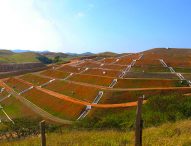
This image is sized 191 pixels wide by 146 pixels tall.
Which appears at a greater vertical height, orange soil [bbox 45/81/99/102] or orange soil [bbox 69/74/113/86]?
orange soil [bbox 69/74/113/86]

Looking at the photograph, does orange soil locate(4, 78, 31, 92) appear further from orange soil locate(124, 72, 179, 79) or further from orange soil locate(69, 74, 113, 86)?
orange soil locate(124, 72, 179, 79)

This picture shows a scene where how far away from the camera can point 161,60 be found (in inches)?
4067

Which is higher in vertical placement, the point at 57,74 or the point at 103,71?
the point at 103,71

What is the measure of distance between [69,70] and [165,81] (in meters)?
41.4

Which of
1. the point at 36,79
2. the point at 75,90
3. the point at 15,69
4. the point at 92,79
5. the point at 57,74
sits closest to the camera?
the point at 75,90

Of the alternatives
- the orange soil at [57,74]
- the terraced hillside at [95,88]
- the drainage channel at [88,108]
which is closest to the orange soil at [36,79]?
the terraced hillside at [95,88]

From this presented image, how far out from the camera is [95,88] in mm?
75500

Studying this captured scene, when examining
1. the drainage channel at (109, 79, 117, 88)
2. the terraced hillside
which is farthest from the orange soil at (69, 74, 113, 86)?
the drainage channel at (109, 79, 117, 88)

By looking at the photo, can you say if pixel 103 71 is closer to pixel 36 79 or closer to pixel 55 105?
pixel 36 79

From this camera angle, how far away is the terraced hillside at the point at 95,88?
64625 mm

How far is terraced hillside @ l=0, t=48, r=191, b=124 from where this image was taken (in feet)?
212

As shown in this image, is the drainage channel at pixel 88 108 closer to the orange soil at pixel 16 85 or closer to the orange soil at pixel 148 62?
the orange soil at pixel 16 85

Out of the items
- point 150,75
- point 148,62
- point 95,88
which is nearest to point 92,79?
point 95,88

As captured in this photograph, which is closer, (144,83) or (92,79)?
(144,83)
